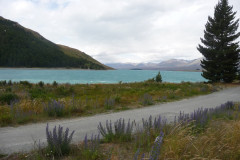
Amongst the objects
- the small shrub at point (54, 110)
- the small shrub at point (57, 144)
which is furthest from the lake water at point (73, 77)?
the small shrub at point (57, 144)

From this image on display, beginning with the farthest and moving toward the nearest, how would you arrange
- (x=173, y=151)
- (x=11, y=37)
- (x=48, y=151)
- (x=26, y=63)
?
(x=11, y=37) < (x=26, y=63) < (x=48, y=151) < (x=173, y=151)

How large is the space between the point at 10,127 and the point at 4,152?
212 centimetres

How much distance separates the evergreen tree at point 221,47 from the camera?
23141 millimetres

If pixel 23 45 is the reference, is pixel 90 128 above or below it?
below

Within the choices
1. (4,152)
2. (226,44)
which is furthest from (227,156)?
(226,44)

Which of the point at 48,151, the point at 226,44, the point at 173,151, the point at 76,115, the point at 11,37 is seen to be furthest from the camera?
the point at 11,37

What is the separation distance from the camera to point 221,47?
23.7 m

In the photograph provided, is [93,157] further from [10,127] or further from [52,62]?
[52,62]

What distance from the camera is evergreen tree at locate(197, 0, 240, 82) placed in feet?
75.9

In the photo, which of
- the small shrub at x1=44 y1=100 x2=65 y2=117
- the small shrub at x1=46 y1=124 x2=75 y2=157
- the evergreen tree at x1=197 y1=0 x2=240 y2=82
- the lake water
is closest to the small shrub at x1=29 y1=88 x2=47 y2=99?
the small shrub at x1=44 y1=100 x2=65 y2=117

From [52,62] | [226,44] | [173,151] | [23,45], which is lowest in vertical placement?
[173,151]

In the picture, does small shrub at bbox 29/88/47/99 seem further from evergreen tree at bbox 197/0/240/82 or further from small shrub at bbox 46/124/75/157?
evergreen tree at bbox 197/0/240/82

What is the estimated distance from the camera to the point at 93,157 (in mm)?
2971

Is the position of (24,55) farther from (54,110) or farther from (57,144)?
(57,144)
